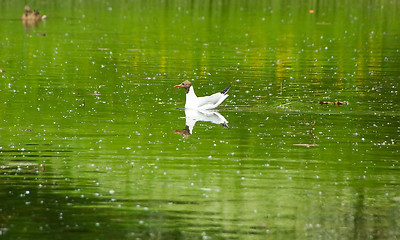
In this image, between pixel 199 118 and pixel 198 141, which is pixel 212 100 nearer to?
pixel 199 118

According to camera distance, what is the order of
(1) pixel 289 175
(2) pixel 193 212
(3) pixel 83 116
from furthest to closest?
(3) pixel 83 116, (1) pixel 289 175, (2) pixel 193 212

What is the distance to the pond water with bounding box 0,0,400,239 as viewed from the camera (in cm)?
1160

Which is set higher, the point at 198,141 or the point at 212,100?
the point at 212,100

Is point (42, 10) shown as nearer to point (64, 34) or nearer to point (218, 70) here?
point (64, 34)

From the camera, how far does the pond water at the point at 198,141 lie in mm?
11602

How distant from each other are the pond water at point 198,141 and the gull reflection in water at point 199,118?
0.10 m

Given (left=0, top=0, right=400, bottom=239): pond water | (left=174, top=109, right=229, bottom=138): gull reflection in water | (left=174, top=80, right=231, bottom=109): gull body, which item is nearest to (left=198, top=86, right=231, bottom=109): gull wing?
(left=174, top=80, right=231, bottom=109): gull body

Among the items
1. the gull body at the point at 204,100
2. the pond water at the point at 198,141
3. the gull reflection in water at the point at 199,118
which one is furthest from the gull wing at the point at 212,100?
the pond water at the point at 198,141

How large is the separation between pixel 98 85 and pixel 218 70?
5.30 metres

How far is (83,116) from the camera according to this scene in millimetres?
19938

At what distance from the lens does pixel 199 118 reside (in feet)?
65.9

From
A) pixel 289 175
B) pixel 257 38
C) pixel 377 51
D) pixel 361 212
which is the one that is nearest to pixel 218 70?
pixel 377 51

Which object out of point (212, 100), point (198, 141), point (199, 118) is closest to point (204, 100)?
point (212, 100)

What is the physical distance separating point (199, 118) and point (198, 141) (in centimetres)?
305
